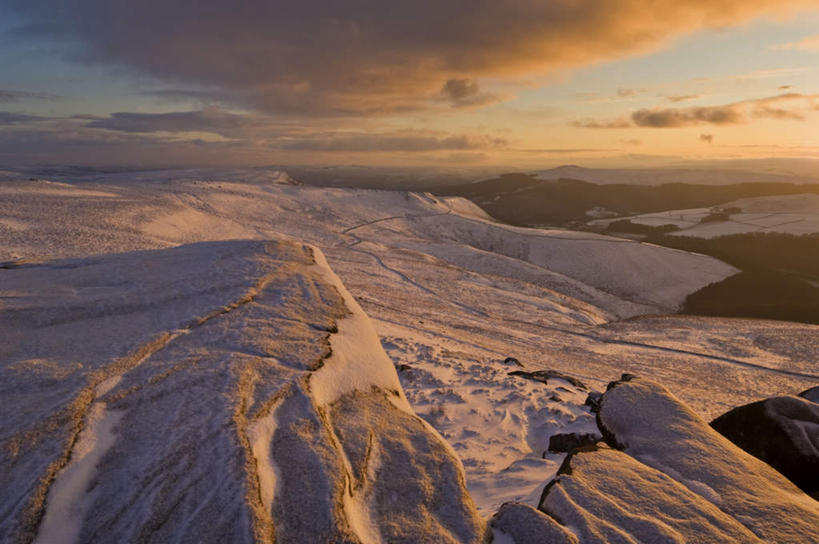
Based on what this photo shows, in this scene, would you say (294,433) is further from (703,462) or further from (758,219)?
(758,219)

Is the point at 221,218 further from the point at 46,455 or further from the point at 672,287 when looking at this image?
the point at 672,287

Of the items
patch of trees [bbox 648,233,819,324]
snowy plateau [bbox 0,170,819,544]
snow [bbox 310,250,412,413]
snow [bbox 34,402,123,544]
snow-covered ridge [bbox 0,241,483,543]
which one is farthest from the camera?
patch of trees [bbox 648,233,819,324]

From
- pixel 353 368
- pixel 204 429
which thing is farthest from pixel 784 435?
pixel 204 429

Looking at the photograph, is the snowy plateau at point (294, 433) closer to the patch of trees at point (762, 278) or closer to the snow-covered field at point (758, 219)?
the patch of trees at point (762, 278)

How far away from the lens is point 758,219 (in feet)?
436

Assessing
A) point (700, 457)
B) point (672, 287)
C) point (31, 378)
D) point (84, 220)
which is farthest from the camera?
point (672, 287)

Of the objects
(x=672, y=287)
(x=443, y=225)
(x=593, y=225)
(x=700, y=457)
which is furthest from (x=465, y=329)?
(x=593, y=225)

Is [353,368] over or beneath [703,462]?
over

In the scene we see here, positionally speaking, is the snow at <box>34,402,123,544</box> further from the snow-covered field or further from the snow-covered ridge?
the snow-covered field

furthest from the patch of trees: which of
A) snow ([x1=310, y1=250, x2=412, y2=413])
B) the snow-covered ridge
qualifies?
the snow-covered ridge

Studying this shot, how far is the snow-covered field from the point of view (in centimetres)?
11431

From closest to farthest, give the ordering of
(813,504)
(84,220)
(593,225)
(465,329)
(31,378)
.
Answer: (31,378) < (813,504) < (465,329) < (84,220) < (593,225)

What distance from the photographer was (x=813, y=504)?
704 centimetres

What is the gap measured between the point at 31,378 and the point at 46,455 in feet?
5.85
